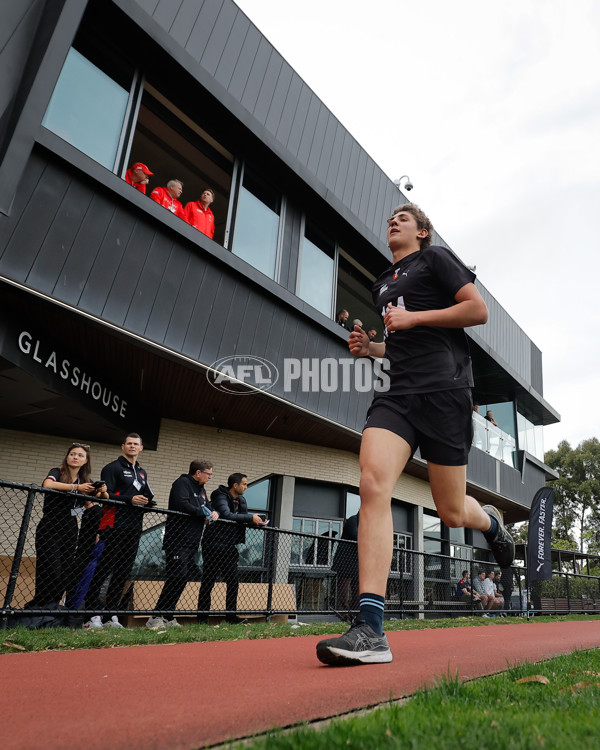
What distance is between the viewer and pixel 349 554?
8.10 m

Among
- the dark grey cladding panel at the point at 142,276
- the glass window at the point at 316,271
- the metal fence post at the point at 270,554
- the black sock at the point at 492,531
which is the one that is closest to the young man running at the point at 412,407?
the black sock at the point at 492,531

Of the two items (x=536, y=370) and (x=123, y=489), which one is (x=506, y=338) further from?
(x=123, y=489)

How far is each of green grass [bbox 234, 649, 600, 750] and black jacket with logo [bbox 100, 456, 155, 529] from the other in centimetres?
423

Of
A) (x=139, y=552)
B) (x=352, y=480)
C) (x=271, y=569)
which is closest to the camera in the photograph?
(x=139, y=552)

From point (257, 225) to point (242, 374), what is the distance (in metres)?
3.01

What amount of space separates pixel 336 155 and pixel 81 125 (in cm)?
622

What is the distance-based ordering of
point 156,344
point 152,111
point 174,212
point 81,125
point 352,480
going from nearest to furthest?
point 81,125
point 156,344
point 174,212
point 152,111
point 352,480

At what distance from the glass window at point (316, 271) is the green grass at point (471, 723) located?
976 cm

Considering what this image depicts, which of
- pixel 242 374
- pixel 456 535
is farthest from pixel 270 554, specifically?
pixel 456 535

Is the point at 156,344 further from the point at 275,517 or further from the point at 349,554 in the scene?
the point at 275,517

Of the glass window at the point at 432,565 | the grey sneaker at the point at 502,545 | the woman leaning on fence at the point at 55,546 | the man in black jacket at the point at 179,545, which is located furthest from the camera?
the glass window at the point at 432,565

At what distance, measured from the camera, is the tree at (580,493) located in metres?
49.9

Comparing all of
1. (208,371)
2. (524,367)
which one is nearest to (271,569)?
(208,371)

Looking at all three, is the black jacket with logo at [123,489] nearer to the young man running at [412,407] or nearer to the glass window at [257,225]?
the young man running at [412,407]
